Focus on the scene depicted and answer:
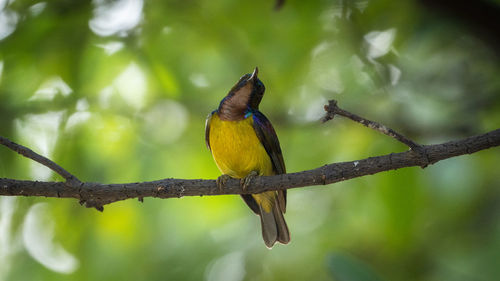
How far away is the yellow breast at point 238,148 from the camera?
4.27 meters

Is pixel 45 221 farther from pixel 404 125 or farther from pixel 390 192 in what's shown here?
pixel 404 125

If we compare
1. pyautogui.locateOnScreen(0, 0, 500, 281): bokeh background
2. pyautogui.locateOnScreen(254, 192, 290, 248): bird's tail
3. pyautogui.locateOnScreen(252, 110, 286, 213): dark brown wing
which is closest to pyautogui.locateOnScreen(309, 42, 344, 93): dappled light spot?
pyautogui.locateOnScreen(0, 0, 500, 281): bokeh background

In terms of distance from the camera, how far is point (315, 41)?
421 cm

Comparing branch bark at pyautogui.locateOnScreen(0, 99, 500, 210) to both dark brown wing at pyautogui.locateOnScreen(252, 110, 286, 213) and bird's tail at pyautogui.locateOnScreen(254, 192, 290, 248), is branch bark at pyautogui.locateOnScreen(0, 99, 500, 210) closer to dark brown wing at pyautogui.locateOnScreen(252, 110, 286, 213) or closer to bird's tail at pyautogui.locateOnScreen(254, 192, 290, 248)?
dark brown wing at pyautogui.locateOnScreen(252, 110, 286, 213)

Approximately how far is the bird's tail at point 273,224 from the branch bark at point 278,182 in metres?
1.39

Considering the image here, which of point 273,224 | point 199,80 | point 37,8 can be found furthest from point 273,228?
point 37,8

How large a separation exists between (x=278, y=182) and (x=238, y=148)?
3.84 feet

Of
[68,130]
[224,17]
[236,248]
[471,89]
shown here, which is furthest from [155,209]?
[471,89]

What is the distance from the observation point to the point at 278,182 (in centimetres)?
315

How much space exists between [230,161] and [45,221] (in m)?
1.65

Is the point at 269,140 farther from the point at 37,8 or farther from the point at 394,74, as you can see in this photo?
the point at 37,8

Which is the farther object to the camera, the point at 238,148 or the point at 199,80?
the point at 199,80

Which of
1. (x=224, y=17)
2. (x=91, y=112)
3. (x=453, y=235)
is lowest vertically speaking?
(x=453, y=235)

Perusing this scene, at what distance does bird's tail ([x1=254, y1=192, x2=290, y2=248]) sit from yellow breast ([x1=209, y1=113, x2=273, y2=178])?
60 cm
